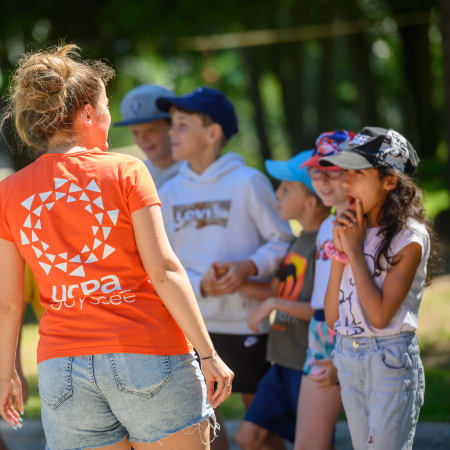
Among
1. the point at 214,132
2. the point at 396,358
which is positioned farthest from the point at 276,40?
the point at 396,358

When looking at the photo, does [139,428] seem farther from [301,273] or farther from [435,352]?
[435,352]

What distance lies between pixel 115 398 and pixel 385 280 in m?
1.20

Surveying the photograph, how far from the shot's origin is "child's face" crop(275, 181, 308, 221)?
4184mm

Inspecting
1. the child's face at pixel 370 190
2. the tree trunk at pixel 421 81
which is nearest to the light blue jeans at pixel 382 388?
the child's face at pixel 370 190

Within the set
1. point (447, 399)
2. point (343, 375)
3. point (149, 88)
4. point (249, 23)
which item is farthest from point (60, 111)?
point (249, 23)

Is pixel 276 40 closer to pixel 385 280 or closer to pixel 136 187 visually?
pixel 385 280

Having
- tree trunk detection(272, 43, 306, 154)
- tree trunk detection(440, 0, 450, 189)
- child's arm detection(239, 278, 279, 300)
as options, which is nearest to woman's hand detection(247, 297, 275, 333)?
child's arm detection(239, 278, 279, 300)

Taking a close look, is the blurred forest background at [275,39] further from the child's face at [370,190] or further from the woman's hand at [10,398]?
the woman's hand at [10,398]

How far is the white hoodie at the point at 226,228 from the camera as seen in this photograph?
437 centimetres

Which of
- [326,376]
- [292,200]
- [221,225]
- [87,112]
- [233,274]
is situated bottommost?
[326,376]

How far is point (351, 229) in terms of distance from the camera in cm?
322

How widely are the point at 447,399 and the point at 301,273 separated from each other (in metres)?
2.33

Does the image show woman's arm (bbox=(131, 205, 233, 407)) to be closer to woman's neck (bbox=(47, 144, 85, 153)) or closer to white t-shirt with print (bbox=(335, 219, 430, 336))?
woman's neck (bbox=(47, 144, 85, 153))

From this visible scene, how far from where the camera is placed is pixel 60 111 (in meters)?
2.69
